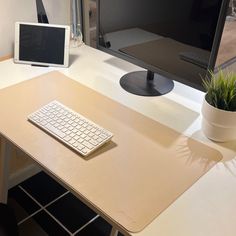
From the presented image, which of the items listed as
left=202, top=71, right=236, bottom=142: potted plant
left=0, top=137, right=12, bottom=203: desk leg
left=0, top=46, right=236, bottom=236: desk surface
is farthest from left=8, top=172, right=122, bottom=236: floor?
left=202, top=71, right=236, bottom=142: potted plant

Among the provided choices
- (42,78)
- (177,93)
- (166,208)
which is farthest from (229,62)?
(166,208)

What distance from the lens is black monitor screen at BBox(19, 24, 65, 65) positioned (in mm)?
1349

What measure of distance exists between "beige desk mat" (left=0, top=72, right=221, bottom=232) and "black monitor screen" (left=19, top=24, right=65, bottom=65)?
233 mm

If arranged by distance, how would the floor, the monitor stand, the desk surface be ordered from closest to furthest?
the desk surface → the monitor stand → the floor

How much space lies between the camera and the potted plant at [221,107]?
93cm

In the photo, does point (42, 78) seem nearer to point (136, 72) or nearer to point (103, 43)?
point (103, 43)

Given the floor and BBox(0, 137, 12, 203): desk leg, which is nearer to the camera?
BBox(0, 137, 12, 203): desk leg

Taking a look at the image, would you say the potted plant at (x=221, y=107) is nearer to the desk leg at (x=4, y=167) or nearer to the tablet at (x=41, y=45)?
the tablet at (x=41, y=45)

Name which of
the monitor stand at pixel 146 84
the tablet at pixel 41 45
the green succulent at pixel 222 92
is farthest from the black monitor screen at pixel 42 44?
the green succulent at pixel 222 92

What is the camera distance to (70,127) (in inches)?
38.9

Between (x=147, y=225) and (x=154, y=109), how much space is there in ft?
1.62

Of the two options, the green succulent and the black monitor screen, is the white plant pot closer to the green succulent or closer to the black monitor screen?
the green succulent

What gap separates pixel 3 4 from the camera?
132 cm

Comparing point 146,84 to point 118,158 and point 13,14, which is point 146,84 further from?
point 13,14
